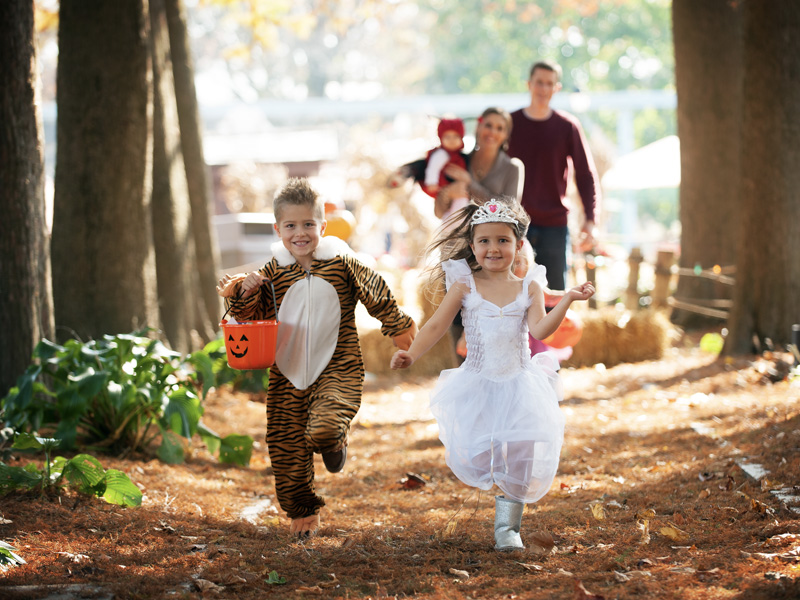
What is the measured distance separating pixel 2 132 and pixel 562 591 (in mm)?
4330

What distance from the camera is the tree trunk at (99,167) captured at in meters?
6.78

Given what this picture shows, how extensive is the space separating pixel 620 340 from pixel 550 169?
4451mm

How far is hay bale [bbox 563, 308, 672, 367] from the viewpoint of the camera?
1072 centimetres

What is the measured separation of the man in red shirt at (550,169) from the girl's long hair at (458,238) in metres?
2.04

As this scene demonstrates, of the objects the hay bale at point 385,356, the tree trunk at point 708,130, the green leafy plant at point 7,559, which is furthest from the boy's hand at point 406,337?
the tree trunk at point 708,130

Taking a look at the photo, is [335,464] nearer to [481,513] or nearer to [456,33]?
[481,513]

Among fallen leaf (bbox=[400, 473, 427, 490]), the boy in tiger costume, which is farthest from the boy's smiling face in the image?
fallen leaf (bbox=[400, 473, 427, 490])

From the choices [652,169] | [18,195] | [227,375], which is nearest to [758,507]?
[18,195]

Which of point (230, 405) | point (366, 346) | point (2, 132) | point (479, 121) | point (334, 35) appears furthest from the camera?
point (334, 35)

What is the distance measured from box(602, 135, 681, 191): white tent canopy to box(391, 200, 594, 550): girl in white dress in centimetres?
1528

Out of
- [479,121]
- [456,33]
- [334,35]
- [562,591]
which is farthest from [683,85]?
[334,35]

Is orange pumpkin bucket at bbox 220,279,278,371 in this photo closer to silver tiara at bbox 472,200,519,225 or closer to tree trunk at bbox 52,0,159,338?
silver tiara at bbox 472,200,519,225

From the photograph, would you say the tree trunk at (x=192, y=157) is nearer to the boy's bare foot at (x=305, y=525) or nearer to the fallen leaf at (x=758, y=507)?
the boy's bare foot at (x=305, y=525)

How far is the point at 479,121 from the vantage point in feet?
20.6
